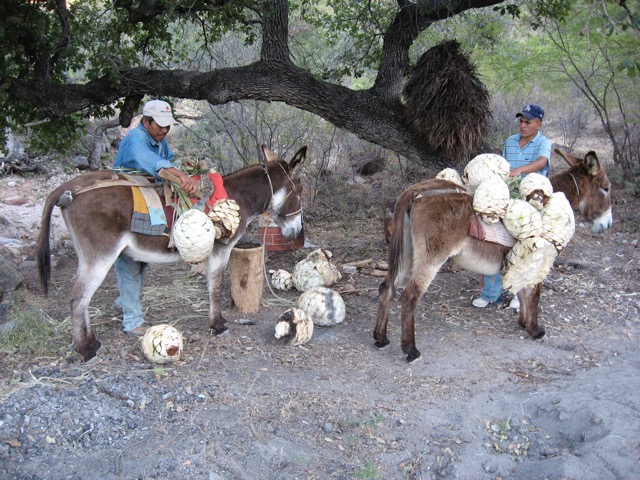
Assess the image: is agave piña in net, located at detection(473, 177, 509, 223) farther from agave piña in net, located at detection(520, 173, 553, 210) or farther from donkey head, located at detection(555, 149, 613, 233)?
donkey head, located at detection(555, 149, 613, 233)

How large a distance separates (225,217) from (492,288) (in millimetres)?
2916

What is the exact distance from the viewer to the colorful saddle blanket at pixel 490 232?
4672mm

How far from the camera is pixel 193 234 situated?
4.44 m

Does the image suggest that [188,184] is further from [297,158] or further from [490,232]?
[490,232]

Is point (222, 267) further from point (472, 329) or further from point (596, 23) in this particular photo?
point (596, 23)

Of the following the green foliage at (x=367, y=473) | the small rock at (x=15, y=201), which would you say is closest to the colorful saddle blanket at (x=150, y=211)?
the green foliage at (x=367, y=473)

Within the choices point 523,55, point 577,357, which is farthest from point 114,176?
point 523,55

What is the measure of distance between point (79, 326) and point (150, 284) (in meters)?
2.07

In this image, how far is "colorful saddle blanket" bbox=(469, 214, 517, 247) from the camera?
4.67 m

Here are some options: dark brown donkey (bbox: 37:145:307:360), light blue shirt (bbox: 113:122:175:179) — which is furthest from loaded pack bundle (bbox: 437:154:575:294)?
light blue shirt (bbox: 113:122:175:179)

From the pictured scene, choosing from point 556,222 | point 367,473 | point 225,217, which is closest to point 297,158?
point 225,217

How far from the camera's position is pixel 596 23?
8453 mm

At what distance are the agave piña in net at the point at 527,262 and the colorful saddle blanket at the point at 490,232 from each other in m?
0.08

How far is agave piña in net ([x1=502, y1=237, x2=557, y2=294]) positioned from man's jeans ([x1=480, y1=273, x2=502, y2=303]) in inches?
35.1
